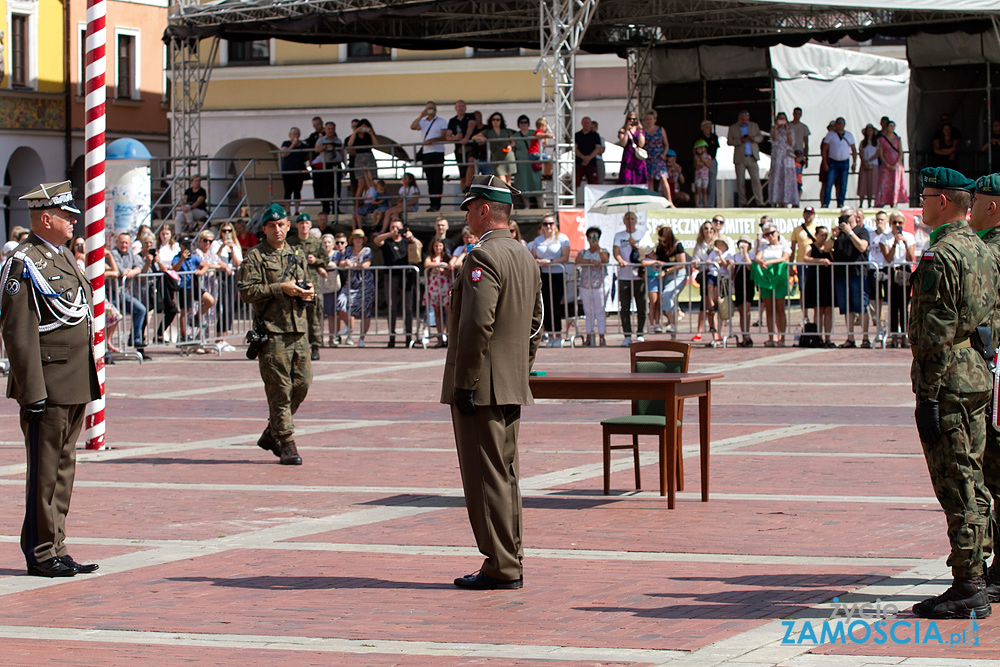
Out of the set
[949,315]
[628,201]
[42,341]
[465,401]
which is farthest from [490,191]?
[628,201]

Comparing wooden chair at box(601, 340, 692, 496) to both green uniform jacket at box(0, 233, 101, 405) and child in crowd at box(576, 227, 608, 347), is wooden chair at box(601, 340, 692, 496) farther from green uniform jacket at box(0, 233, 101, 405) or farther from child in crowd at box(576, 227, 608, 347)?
child in crowd at box(576, 227, 608, 347)

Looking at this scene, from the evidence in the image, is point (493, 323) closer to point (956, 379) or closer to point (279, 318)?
point (956, 379)

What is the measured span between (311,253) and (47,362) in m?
5.20

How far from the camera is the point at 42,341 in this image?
8102mm

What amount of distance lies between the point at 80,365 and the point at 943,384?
4415mm

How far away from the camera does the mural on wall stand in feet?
153

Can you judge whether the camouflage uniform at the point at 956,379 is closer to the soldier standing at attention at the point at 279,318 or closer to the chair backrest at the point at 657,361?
the chair backrest at the point at 657,361

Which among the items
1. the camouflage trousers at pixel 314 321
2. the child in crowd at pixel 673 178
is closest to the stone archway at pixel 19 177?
the child in crowd at pixel 673 178

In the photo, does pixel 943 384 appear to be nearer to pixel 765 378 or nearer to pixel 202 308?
pixel 765 378

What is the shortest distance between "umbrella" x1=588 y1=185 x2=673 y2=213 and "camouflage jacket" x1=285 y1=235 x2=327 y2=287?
13.4 m

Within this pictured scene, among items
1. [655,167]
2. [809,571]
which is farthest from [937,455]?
[655,167]

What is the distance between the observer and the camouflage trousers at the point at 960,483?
6590 millimetres

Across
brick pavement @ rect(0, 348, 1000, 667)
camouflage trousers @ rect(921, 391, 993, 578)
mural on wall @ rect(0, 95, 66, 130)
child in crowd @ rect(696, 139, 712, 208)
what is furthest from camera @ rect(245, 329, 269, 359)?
mural on wall @ rect(0, 95, 66, 130)

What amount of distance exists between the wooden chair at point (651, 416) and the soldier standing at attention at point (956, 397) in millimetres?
3262
